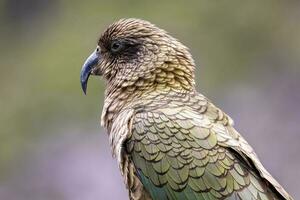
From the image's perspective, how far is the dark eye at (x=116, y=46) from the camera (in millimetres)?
6945

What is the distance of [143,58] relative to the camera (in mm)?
6832

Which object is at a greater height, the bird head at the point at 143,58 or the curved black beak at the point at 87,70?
the bird head at the point at 143,58

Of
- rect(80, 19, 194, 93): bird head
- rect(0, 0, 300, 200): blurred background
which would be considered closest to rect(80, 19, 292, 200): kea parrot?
rect(80, 19, 194, 93): bird head

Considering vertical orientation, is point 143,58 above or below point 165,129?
above

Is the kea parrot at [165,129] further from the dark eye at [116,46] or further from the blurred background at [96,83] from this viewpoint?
the blurred background at [96,83]

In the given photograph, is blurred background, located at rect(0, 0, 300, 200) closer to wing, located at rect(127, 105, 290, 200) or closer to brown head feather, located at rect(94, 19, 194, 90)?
brown head feather, located at rect(94, 19, 194, 90)

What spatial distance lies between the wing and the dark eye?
2.08 feet

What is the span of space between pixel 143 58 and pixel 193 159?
907 millimetres

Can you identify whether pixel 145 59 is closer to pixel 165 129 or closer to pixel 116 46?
pixel 116 46

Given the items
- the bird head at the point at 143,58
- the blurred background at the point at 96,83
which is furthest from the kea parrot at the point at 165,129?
the blurred background at the point at 96,83

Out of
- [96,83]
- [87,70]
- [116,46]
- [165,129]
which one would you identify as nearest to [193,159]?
[165,129]

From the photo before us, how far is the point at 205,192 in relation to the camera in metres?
6.20

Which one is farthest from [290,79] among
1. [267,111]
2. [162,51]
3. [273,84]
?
[162,51]

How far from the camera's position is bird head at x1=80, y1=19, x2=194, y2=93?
680 cm
